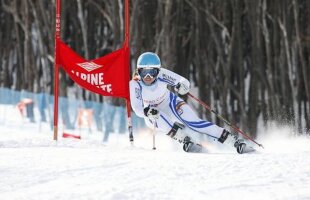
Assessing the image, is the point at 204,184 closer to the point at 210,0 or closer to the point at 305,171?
the point at 305,171

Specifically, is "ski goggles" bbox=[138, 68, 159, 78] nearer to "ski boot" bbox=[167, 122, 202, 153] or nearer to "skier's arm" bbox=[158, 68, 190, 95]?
"skier's arm" bbox=[158, 68, 190, 95]

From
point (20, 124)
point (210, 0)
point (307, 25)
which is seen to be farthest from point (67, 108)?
point (307, 25)

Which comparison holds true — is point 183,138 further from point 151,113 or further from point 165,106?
point 165,106

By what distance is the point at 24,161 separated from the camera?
7.91 meters

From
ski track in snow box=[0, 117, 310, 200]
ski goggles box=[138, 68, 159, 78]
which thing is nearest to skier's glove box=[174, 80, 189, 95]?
ski goggles box=[138, 68, 159, 78]

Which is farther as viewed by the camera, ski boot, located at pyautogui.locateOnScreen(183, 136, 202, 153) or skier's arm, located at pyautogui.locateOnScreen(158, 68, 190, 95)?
skier's arm, located at pyautogui.locateOnScreen(158, 68, 190, 95)

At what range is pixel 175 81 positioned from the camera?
33.2 ft

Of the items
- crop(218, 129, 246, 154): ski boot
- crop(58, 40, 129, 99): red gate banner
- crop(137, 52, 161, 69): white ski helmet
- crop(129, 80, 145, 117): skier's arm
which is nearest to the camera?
crop(218, 129, 246, 154): ski boot

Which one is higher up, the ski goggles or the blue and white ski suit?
the ski goggles

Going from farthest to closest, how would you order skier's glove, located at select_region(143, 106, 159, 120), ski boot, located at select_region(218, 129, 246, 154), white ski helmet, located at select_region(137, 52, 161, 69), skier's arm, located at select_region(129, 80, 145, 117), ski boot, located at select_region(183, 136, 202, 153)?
skier's arm, located at select_region(129, 80, 145, 117) < white ski helmet, located at select_region(137, 52, 161, 69) < skier's glove, located at select_region(143, 106, 159, 120) < ski boot, located at select_region(183, 136, 202, 153) < ski boot, located at select_region(218, 129, 246, 154)

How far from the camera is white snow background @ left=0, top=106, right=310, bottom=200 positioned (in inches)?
239

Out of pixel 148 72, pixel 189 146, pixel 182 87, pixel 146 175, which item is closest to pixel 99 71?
pixel 148 72

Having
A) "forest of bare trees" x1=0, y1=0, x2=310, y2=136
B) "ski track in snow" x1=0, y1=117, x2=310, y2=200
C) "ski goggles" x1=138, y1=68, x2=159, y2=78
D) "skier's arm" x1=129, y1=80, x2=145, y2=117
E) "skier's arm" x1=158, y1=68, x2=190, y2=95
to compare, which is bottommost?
"ski track in snow" x1=0, y1=117, x2=310, y2=200

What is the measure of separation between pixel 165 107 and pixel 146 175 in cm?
342
